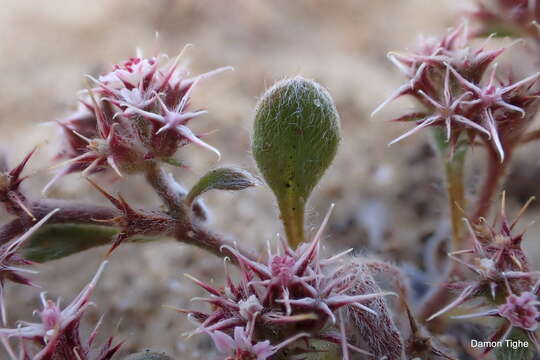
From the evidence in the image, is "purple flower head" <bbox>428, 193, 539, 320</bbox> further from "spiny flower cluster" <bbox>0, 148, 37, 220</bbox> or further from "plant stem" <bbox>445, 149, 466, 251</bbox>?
"spiny flower cluster" <bbox>0, 148, 37, 220</bbox>

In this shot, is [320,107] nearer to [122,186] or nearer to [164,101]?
[164,101]

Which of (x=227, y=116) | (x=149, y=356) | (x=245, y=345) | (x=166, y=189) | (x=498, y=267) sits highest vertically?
(x=227, y=116)

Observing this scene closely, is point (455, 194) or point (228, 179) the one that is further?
point (455, 194)

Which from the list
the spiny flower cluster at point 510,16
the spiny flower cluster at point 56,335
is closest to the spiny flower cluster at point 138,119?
the spiny flower cluster at point 56,335

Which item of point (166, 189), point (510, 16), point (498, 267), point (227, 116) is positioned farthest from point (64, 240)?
point (510, 16)

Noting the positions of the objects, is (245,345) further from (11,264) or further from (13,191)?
(13,191)
